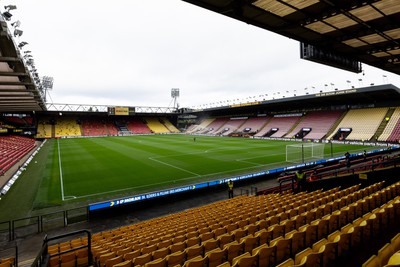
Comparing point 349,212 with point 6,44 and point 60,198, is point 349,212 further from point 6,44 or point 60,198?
point 60,198

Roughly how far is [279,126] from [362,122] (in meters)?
18.8

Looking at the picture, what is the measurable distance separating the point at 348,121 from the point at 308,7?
4866cm

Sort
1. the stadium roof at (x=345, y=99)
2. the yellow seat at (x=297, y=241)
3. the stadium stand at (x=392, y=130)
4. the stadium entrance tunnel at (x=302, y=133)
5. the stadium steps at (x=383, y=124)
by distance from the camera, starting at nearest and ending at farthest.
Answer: the yellow seat at (x=297, y=241) → the stadium stand at (x=392, y=130) → the stadium roof at (x=345, y=99) → the stadium steps at (x=383, y=124) → the stadium entrance tunnel at (x=302, y=133)

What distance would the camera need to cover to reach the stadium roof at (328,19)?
7962 millimetres

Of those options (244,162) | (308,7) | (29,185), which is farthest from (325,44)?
(29,185)

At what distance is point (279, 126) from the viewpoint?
61.5 m

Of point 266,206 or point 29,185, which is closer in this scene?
point 266,206

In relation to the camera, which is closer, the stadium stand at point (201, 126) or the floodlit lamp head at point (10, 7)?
the floodlit lamp head at point (10, 7)

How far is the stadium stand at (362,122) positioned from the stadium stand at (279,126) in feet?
38.2

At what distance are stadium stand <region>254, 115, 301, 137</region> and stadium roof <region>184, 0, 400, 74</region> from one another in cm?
4644

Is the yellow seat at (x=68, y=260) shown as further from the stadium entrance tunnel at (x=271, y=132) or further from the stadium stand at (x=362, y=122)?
the stadium entrance tunnel at (x=271, y=132)

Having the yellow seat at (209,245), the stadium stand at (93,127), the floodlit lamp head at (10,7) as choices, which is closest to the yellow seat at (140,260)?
the yellow seat at (209,245)

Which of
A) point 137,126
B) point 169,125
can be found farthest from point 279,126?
point 137,126

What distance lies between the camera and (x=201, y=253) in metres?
5.87
